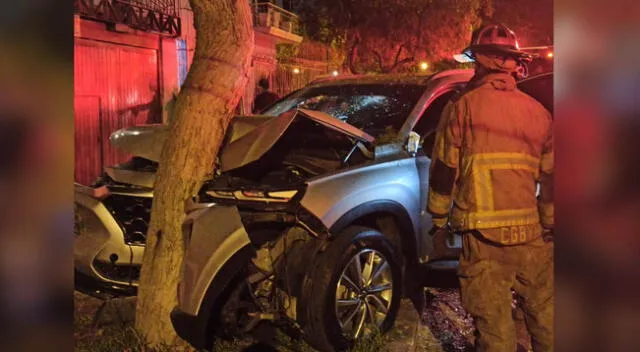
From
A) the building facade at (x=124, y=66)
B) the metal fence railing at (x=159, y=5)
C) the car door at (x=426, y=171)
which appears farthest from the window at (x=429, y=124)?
the metal fence railing at (x=159, y=5)

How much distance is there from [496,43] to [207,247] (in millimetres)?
2070

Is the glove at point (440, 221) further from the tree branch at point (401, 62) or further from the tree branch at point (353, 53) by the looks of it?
the tree branch at point (353, 53)

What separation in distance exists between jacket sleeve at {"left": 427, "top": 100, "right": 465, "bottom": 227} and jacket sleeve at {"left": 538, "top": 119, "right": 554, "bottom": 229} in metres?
Answer: 0.46

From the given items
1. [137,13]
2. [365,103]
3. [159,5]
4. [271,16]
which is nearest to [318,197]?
[365,103]

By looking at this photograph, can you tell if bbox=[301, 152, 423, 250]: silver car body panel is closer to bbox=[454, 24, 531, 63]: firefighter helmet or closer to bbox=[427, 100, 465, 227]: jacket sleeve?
bbox=[427, 100, 465, 227]: jacket sleeve

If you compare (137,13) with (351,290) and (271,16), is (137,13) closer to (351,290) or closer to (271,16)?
(271,16)

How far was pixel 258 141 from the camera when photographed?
4.17 meters

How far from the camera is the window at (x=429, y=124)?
16.9ft

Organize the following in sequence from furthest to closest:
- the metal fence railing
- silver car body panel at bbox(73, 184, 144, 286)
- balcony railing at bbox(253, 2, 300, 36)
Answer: balcony railing at bbox(253, 2, 300, 36), the metal fence railing, silver car body panel at bbox(73, 184, 144, 286)

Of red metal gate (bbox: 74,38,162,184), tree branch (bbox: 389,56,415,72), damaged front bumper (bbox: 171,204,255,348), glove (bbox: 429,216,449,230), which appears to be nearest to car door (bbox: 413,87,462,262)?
glove (bbox: 429,216,449,230)

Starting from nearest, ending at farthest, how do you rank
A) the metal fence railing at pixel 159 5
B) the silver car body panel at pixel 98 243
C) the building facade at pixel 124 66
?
1. the silver car body panel at pixel 98 243
2. the building facade at pixel 124 66
3. the metal fence railing at pixel 159 5

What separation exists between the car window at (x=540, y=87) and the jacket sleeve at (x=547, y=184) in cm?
141

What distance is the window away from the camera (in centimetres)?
516
